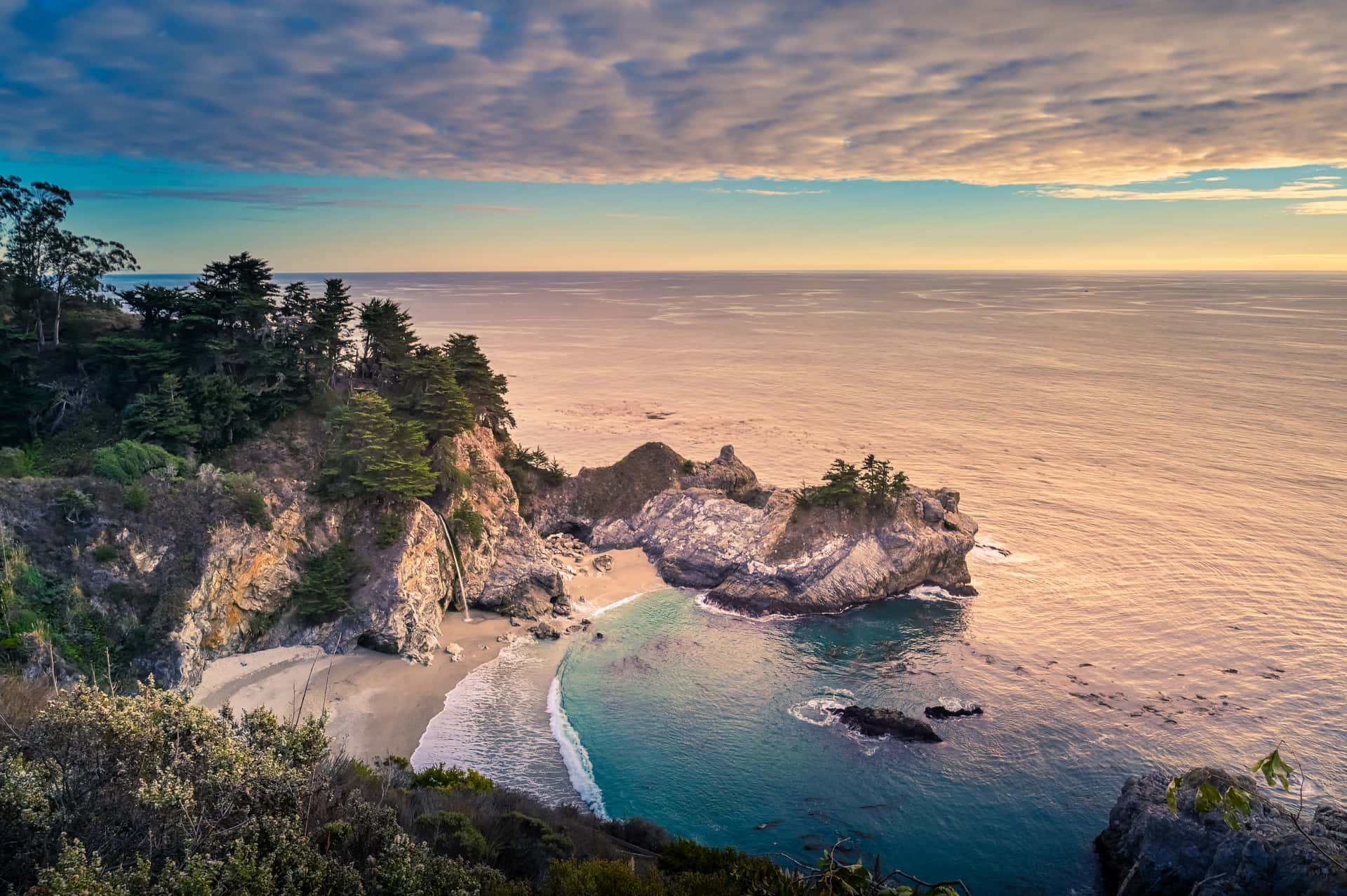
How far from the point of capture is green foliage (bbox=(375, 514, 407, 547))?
30719mm

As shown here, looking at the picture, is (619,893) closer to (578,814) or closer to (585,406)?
(578,814)

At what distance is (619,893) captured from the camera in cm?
1323

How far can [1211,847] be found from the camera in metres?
17.7

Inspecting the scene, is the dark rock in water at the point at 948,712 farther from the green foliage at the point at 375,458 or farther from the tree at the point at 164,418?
the tree at the point at 164,418

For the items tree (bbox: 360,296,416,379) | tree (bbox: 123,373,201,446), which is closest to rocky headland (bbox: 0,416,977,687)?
tree (bbox: 123,373,201,446)

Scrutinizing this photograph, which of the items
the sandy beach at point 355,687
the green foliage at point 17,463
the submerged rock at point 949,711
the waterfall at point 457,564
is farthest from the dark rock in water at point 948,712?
the green foliage at point 17,463

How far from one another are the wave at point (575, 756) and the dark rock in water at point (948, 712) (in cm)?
1296

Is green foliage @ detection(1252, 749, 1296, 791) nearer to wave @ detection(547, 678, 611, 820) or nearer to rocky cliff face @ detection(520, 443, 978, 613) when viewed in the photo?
wave @ detection(547, 678, 611, 820)

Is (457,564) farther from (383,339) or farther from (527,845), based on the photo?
(527,845)

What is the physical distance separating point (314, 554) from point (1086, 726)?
106 feet

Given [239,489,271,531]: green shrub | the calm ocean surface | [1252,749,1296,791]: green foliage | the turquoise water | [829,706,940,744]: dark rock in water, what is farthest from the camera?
[239,489,271,531]: green shrub

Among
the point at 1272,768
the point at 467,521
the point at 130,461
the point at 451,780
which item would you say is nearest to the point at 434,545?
the point at 467,521

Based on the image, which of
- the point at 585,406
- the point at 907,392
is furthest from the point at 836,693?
the point at 907,392

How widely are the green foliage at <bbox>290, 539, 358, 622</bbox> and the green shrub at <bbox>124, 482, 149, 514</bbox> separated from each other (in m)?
6.18
